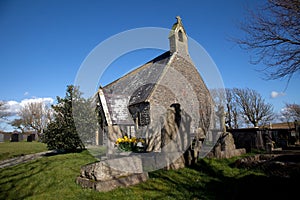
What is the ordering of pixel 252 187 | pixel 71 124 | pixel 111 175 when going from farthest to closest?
pixel 71 124 < pixel 111 175 < pixel 252 187

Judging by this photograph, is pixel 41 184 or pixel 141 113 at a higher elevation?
pixel 141 113

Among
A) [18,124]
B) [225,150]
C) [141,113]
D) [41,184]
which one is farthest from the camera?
[18,124]

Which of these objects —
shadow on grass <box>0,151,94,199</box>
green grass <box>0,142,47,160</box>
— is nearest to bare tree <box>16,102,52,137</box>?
green grass <box>0,142,47,160</box>

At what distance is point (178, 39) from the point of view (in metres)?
23.1

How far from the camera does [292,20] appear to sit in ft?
20.4

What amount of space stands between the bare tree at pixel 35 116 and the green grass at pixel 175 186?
162 ft

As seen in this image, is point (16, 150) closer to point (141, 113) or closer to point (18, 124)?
point (141, 113)

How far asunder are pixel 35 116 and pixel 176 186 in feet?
190

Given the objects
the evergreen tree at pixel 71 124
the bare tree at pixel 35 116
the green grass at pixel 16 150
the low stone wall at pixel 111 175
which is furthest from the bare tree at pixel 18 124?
the low stone wall at pixel 111 175

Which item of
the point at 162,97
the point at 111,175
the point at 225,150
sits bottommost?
the point at 111,175

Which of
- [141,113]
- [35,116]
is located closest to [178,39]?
[141,113]

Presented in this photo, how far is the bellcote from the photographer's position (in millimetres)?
22391

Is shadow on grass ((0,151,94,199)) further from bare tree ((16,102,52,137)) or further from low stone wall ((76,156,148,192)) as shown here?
bare tree ((16,102,52,137))

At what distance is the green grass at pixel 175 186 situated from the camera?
189 inches
